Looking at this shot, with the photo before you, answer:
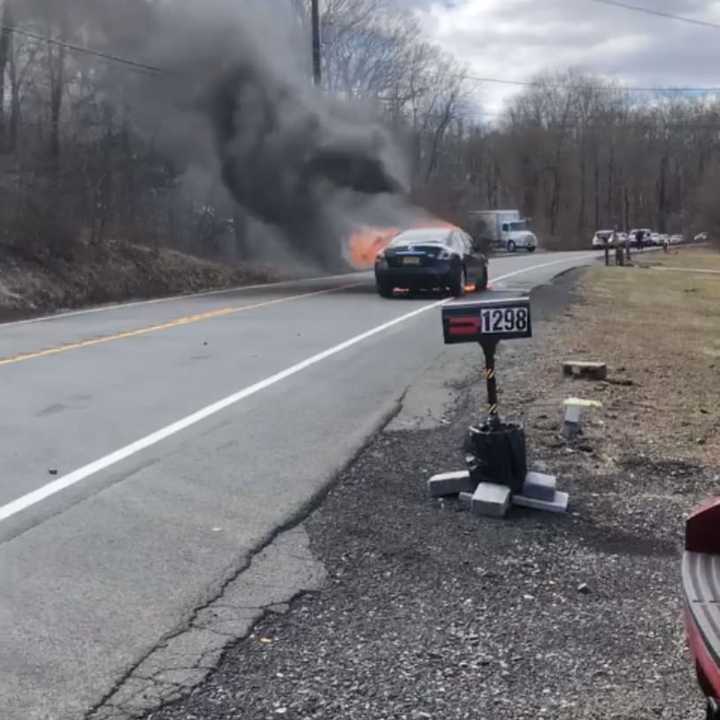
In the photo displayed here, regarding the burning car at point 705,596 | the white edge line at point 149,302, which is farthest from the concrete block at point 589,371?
the white edge line at point 149,302

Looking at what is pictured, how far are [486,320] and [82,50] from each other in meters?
20.8

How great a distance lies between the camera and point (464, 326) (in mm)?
5402

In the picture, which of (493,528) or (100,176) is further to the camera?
(100,176)

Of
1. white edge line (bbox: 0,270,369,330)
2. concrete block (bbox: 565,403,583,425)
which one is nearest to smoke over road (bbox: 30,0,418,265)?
white edge line (bbox: 0,270,369,330)

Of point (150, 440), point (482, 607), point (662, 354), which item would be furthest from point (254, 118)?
point (482, 607)

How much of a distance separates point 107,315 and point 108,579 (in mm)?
12698

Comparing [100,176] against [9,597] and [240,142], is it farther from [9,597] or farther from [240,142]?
[9,597]

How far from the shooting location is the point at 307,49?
32.2 metres

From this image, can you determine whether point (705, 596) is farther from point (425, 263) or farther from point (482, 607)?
point (425, 263)

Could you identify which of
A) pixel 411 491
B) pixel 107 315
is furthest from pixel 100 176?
pixel 411 491

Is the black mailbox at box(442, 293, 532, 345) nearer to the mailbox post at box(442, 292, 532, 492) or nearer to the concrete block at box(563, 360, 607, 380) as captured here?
the mailbox post at box(442, 292, 532, 492)

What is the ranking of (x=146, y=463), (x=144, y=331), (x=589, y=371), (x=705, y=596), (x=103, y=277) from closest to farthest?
(x=705, y=596), (x=146, y=463), (x=589, y=371), (x=144, y=331), (x=103, y=277)

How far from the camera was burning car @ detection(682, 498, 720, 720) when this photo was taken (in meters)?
2.38

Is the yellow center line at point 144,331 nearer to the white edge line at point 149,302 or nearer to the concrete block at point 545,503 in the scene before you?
the white edge line at point 149,302
